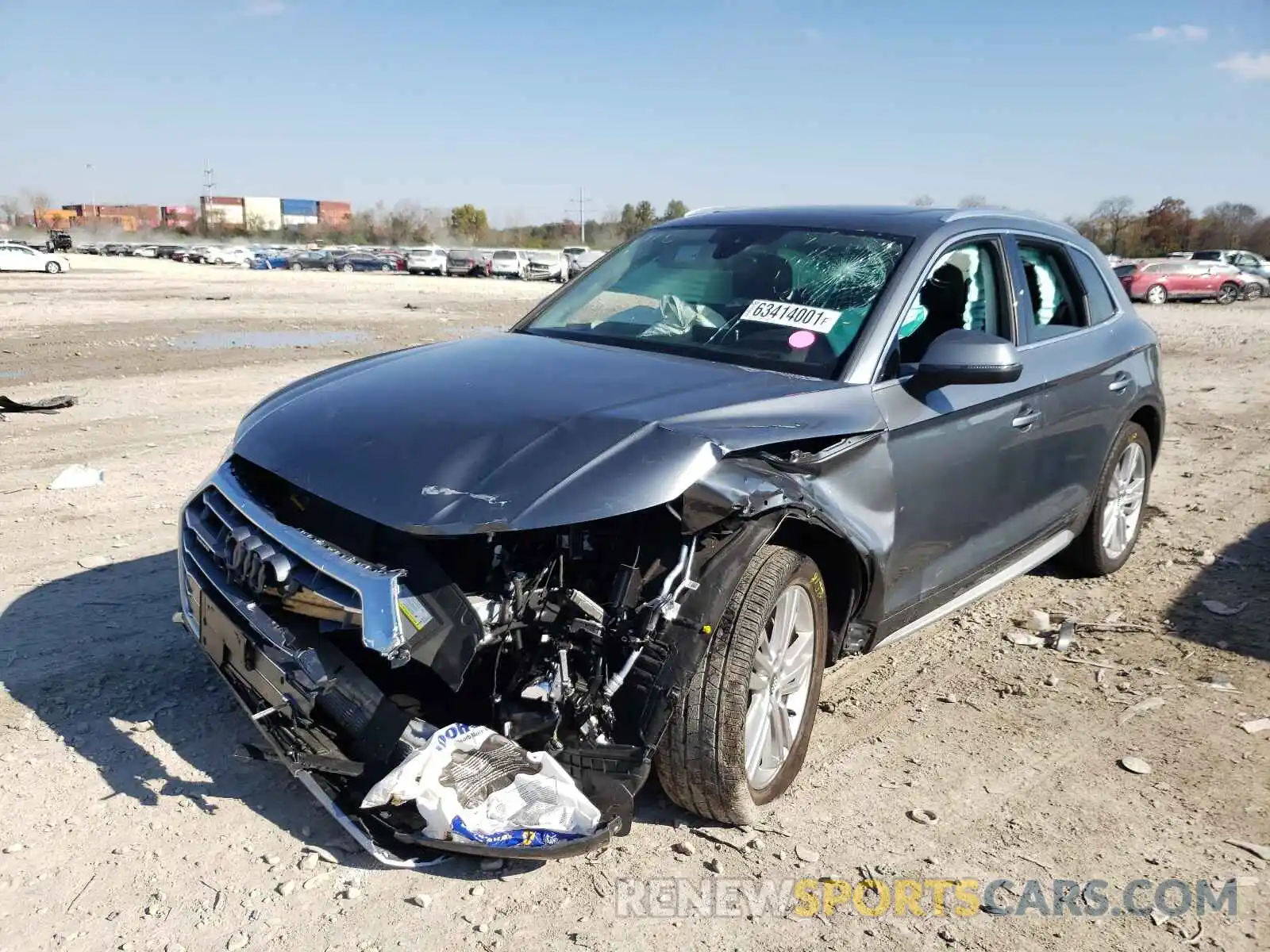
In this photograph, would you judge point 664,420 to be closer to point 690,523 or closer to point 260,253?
point 690,523

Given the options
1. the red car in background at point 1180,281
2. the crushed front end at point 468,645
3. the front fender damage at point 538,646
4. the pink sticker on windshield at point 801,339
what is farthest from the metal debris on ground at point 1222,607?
the red car in background at point 1180,281

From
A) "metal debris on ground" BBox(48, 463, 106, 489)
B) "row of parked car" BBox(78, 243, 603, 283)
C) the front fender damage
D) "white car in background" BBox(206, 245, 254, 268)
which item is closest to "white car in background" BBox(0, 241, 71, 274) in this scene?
"row of parked car" BBox(78, 243, 603, 283)

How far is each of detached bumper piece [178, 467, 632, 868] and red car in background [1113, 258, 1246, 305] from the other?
112 feet

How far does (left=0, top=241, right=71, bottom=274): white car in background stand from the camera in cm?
4022

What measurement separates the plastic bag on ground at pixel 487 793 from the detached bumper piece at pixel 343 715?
1.3 inches

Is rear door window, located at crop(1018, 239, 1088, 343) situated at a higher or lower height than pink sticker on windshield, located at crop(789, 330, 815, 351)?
higher

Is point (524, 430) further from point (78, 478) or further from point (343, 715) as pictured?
point (78, 478)

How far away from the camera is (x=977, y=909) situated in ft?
9.64

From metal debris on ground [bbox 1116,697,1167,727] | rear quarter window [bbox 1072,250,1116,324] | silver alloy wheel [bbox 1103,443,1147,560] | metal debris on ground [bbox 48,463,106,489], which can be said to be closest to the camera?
metal debris on ground [bbox 1116,697,1167,727]

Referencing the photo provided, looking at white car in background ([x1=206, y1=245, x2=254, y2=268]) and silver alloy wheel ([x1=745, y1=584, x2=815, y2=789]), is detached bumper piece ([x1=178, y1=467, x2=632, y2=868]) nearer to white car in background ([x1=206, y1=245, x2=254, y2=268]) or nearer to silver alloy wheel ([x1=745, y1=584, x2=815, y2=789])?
silver alloy wheel ([x1=745, y1=584, x2=815, y2=789])

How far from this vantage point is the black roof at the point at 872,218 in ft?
13.8

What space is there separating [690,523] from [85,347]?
1299 centimetres

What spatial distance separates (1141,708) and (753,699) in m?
1.97

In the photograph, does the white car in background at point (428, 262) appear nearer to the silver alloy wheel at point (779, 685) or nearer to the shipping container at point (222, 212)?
the silver alloy wheel at point (779, 685)
